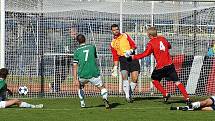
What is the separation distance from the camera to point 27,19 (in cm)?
1844

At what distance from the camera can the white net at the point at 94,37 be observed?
60.5 feet

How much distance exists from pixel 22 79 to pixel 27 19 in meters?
1.91

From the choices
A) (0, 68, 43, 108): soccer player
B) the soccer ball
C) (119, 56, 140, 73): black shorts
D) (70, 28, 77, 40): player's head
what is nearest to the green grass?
(0, 68, 43, 108): soccer player

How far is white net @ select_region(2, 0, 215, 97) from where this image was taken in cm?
1844

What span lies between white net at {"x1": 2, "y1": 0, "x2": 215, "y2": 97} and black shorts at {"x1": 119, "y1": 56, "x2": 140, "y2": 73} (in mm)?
2671

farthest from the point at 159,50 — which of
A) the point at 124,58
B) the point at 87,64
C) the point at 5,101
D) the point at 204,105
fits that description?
the point at 5,101

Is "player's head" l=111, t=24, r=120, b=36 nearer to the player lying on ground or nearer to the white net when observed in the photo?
the white net

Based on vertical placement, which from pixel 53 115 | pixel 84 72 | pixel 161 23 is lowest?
pixel 53 115

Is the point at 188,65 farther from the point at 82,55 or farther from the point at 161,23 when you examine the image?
the point at 82,55

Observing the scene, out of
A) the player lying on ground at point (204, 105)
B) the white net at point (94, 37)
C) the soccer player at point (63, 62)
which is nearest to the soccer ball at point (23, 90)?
the white net at point (94, 37)

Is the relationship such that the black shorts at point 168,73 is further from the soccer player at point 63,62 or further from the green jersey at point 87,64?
the soccer player at point 63,62

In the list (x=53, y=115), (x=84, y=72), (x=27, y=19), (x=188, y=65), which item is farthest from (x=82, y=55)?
(x=188, y=65)

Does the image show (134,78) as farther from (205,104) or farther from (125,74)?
(205,104)

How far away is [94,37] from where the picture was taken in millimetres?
19625
